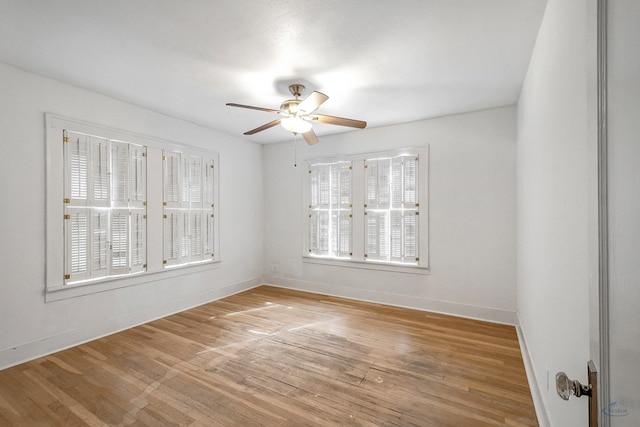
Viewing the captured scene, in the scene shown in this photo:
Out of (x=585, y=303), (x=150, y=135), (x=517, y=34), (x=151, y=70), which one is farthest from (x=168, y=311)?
(x=517, y=34)

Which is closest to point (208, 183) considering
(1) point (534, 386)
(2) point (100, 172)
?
(2) point (100, 172)

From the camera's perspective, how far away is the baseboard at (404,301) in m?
3.65

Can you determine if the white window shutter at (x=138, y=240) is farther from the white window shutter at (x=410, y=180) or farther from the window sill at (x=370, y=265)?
the white window shutter at (x=410, y=180)

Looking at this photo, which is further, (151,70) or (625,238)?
(151,70)

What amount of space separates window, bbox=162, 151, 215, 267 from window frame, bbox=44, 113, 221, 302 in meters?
0.10

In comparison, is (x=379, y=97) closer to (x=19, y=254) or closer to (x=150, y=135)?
(x=150, y=135)

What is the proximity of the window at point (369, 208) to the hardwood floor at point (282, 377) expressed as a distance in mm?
1088

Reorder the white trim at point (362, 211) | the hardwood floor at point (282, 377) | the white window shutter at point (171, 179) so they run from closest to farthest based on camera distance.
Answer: the hardwood floor at point (282, 377) → the white window shutter at point (171, 179) → the white trim at point (362, 211)

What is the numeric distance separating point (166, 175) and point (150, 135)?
53cm

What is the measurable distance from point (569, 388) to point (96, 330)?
406 cm

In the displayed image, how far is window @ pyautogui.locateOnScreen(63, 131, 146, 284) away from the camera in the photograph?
10.0 ft

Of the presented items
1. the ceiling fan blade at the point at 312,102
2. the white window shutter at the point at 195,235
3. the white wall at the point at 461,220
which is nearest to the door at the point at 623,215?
the ceiling fan blade at the point at 312,102

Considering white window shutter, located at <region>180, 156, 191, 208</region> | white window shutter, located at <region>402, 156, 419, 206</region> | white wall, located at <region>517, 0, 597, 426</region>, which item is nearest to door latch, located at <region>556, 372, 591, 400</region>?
white wall, located at <region>517, 0, 597, 426</region>

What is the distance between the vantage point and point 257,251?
216 inches
